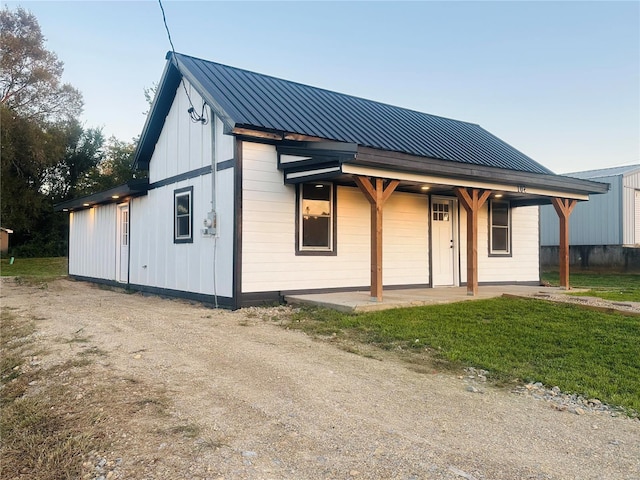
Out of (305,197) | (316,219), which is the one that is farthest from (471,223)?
(305,197)

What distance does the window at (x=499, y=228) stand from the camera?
12.8 meters

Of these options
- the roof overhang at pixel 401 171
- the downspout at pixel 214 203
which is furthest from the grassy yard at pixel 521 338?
the roof overhang at pixel 401 171

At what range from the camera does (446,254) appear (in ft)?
39.4

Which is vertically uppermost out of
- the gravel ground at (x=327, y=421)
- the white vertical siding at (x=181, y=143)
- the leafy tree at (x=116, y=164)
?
the leafy tree at (x=116, y=164)

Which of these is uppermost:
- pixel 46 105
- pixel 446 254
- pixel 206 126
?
pixel 46 105

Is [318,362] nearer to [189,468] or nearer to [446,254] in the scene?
[189,468]

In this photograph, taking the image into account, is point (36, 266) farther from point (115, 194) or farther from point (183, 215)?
point (183, 215)

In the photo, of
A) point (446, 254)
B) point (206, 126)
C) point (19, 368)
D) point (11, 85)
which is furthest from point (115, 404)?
point (11, 85)

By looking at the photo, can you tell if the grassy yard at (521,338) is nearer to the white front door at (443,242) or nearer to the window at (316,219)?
the window at (316,219)

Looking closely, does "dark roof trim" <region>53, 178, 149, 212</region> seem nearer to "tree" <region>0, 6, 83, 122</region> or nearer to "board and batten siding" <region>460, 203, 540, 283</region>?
"board and batten siding" <region>460, 203, 540, 283</region>

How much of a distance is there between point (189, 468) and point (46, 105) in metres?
35.0

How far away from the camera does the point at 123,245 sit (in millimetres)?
13750

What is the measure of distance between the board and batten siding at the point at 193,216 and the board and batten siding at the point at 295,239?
0.40 m

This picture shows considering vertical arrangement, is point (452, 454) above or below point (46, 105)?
below
